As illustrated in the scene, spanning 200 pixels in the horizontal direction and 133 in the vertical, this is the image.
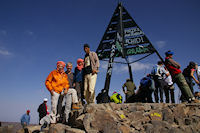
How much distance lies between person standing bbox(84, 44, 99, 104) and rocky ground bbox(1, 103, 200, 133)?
656mm

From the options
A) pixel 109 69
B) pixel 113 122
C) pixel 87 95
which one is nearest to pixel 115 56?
pixel 109 69

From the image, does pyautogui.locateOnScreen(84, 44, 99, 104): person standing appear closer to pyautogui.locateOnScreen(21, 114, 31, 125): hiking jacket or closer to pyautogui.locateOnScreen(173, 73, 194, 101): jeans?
pyautogui.locateOnScreen(173, 73, 194, 101): jeans

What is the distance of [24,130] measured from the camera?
201 inches

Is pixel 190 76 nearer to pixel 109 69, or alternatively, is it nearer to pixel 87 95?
pixel 109 69

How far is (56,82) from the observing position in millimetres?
4551

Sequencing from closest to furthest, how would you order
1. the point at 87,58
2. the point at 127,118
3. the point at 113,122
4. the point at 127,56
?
the point at 113,122
the point at 127,118
the point at 87,58
the point at 127,56

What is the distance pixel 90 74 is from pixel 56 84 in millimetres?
1253

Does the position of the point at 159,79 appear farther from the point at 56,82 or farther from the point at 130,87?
the point at 56,82

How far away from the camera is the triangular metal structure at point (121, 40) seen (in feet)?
22.1

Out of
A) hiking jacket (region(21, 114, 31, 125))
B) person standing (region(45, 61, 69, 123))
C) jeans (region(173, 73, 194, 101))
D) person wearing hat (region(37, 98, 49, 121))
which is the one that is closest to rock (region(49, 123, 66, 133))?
person standing (region(45, 61, 69, 123))

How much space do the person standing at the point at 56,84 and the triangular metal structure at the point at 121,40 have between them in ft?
7.51

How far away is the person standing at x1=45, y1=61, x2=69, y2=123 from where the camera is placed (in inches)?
170

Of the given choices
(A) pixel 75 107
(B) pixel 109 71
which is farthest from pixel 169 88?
(A) pixel 75 107

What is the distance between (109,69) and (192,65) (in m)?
3.34
